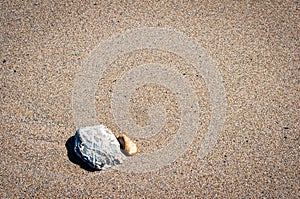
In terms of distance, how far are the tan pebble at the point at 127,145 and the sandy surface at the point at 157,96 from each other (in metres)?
0.08

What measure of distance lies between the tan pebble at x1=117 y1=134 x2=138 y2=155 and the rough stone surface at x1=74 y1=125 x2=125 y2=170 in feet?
0.11

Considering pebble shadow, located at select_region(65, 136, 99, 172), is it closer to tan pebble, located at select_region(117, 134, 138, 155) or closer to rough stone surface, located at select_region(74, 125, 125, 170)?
rough stone surface, located at select_region(74, 125, 125, 170)

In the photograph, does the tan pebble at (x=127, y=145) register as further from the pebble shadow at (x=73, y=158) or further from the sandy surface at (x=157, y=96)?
the pebble shadow at (x=73, y=158)

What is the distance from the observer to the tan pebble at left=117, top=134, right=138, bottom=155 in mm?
2295

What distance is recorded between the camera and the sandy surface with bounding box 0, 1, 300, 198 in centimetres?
233

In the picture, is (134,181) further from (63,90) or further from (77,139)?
(63,90)

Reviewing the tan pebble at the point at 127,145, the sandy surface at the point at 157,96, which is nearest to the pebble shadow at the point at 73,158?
the sandy surface at the point at 157,96

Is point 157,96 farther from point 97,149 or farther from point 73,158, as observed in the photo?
point 73,158

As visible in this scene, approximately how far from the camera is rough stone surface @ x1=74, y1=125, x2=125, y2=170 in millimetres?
2268

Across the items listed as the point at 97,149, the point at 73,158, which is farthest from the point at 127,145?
the point at 73,158

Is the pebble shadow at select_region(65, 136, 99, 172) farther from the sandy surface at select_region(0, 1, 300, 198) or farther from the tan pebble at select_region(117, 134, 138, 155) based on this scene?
the tan pebble at select_region(117, 134, 138, 155)

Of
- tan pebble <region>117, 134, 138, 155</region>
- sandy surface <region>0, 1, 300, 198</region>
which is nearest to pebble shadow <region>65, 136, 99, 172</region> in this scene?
sandy surface <region>0, 1, 300, 198</region>

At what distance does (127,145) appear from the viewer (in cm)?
229

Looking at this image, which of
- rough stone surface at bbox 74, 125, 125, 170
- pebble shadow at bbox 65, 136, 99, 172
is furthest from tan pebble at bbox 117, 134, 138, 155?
pebble shadow at bbox 65, 136, 99, 172
